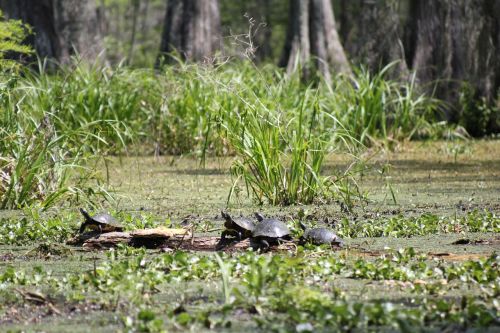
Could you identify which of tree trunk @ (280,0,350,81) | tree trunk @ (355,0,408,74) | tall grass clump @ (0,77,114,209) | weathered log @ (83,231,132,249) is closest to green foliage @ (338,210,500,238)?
weathered log @ (83,231,132,249)

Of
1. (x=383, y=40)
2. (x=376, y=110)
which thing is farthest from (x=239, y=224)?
(x=383, y=40)

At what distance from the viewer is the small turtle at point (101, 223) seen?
5863 mm

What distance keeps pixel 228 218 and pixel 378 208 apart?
80.4 inches

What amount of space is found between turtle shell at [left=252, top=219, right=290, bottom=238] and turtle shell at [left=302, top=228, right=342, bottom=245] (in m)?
0.16

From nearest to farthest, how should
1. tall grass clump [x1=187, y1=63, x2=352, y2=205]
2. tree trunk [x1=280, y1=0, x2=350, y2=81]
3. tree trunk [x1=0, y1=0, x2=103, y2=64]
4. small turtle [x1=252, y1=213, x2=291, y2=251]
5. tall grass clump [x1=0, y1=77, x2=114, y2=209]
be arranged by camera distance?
small turtle [x1=252, y1=213, x2=291, y2=251] < tall grass clump [x1=0, y1=77, x2=114, y2=209] < tall grass clump [x1=187, y1=63, x2=352, y2=205] < tree trunk [x1=0, y1=0, x2=103, y2=64] < tree trunk [x1=280, y1=0, x2=350, y2=81]

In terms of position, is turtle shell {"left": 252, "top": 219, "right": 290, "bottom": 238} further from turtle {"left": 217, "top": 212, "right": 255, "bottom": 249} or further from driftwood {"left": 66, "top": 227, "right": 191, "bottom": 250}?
driftwood {"left": 66, "top": 227, "right": 191, "bottom": 250}

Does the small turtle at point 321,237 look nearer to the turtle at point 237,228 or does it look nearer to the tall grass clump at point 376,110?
the turtle at point 237,228

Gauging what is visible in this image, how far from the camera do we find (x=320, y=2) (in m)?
19.9

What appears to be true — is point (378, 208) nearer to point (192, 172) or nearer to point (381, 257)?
point (381, 257)

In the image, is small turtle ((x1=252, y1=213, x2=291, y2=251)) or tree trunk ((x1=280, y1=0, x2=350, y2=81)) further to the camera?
tree trunk ((x1=280, y1=0, x2=350, y2=81))

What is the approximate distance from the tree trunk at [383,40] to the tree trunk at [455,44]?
0.37m

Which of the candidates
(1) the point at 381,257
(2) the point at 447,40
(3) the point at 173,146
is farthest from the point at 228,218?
(2) the point at 447,40

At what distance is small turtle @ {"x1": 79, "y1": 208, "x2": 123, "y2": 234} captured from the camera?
19.2 ft

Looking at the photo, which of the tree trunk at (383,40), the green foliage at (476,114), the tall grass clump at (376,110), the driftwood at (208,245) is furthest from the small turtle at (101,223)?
the green foliage at (476,114)
